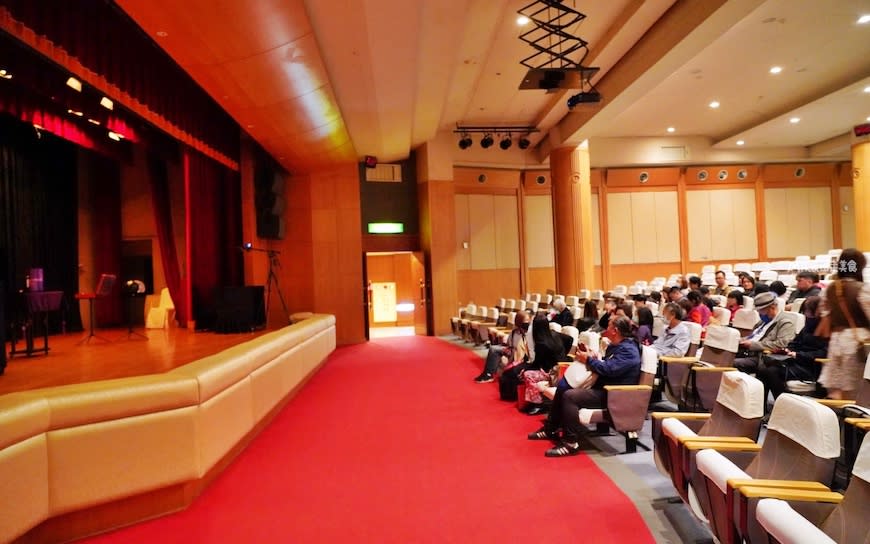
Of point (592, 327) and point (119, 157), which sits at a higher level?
point (119, 157)

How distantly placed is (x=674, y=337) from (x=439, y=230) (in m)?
8.10

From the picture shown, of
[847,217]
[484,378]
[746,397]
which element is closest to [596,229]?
[847,217]

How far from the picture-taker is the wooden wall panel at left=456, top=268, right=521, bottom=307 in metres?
14.1

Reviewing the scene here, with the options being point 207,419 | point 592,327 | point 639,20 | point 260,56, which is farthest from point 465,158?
point 207,419

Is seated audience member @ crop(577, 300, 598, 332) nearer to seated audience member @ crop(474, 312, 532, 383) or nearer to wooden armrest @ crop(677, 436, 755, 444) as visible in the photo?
seated audience member @ crop(474, 312, 532, 383)

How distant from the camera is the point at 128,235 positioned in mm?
12406

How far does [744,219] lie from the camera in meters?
16.1

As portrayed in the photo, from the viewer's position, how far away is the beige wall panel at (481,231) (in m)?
14.2

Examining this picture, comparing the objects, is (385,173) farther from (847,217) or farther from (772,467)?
(847,217)

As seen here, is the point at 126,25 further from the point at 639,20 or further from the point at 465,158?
the point at 465,158

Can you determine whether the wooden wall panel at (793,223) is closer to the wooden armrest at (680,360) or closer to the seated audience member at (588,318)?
the seated audience member at (588,318)

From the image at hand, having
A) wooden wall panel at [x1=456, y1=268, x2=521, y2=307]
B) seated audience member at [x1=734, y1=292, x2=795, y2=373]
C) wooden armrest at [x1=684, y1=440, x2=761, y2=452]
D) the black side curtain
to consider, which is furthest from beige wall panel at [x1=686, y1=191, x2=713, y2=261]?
the black side curtain

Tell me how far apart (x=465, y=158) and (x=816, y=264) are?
8309mm

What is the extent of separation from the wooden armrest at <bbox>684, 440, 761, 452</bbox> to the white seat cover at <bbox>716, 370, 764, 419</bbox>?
24 centimetres
